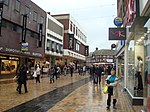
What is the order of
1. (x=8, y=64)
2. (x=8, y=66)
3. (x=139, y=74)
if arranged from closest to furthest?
1. (x=139, y=74)
2. (x=8, y=64)
3. (x=8, y=66)

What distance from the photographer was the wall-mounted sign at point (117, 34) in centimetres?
1313

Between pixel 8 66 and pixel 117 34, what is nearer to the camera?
pixel 117 34

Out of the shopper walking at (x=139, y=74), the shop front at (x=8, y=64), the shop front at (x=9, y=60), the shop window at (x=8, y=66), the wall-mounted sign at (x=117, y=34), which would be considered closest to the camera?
the shopper walking at (x=139, y=74)

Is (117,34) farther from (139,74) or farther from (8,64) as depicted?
(8,64)

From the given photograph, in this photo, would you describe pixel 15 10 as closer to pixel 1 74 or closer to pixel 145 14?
pixel 1 74

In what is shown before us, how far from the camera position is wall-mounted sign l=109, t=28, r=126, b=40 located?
1313cm

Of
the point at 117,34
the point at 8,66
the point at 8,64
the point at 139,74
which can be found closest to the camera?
the point at 139,74

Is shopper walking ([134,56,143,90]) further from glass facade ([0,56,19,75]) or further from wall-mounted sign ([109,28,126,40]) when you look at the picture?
glass facade ([0,56,19,75])

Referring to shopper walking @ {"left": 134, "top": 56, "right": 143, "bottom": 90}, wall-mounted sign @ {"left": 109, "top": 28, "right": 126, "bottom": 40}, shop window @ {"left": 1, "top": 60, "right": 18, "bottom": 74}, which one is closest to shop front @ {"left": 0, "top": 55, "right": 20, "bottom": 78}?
shop window @ {"left": 1, "top": 60, "right": 18, "bottom": 74}

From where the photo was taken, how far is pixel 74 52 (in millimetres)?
60000

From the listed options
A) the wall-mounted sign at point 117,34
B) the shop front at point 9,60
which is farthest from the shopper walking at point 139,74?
the shop front at point 9,60

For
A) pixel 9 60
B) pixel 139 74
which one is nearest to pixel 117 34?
pixel 139 74

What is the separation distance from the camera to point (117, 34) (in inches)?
524

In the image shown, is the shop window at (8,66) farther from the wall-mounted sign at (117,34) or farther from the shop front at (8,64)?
the wall-mounted sign at (117,34)
